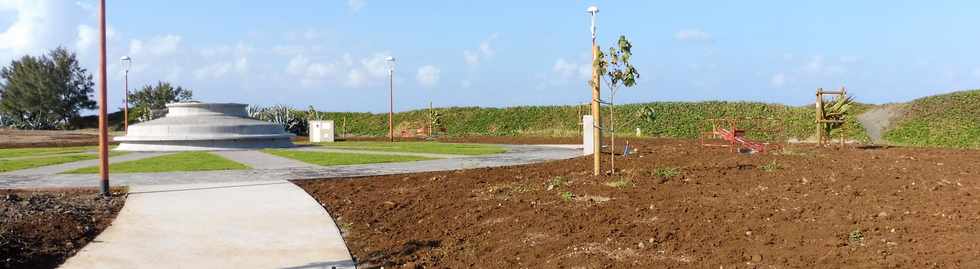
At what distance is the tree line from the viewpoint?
65.5m

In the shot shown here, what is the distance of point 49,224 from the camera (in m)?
9.16

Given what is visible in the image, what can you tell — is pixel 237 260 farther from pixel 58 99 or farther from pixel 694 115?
pixel 58 99

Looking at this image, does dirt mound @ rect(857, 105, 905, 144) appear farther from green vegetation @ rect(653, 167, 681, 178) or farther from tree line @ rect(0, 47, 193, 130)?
tree line @ rect(0, 47, 193, 130)

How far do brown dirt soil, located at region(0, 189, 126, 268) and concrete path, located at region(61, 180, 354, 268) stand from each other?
0.82 ft

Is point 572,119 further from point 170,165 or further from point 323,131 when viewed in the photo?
point 170,165

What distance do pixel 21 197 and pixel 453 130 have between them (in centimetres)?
4341

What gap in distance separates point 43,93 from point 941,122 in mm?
73214

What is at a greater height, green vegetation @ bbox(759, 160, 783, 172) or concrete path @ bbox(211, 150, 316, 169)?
green vegetation @ bbox(759, 160, 783, 172)

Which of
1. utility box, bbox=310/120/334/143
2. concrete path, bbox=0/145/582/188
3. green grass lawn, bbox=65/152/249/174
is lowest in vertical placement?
concrete path, bbox=0/145/582/188

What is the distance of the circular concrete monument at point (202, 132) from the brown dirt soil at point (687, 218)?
58.6ft

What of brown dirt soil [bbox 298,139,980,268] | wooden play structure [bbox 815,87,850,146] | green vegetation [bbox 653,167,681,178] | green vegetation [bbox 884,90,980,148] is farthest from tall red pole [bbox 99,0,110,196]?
green vegetation [bbox 884,90,980,148]

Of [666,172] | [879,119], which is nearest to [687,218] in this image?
[666,172]

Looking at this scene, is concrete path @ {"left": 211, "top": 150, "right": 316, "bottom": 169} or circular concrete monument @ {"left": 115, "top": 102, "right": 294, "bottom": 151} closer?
concrete path @ {"left": 211, "top": 150, "right": 316, "bottom": 169}

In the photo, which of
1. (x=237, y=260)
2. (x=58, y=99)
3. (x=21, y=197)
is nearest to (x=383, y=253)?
(x=237, y=260)
